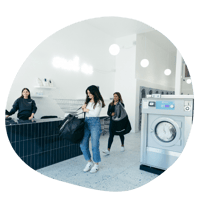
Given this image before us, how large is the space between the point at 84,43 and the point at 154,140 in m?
2.11

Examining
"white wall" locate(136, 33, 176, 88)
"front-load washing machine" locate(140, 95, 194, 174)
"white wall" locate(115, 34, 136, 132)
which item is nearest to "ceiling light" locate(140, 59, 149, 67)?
"white wall" locate(136, 33, 176, 88)

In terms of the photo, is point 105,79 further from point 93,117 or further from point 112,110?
point 93,117

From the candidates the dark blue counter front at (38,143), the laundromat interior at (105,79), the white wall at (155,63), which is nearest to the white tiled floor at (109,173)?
the laundromat interior at (105,79)

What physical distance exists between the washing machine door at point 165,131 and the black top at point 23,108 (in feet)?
5.45

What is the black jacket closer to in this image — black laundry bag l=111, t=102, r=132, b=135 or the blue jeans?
black laundry bag l=111, t=102, r=132, b=135

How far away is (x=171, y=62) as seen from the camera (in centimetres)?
197

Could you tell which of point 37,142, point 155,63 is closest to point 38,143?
point 37,142

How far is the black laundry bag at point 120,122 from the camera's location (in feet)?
7.99

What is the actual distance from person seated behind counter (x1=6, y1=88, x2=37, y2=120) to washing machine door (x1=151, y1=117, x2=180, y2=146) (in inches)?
64.9

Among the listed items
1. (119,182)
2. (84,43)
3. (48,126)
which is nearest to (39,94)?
(48,126)

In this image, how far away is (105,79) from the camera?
298cm

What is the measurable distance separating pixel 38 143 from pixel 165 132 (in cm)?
166

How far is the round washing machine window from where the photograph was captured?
200 centimetres

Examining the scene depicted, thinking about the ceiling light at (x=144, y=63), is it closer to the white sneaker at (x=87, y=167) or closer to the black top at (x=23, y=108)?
the white sneaker at (x=87, y=167)
